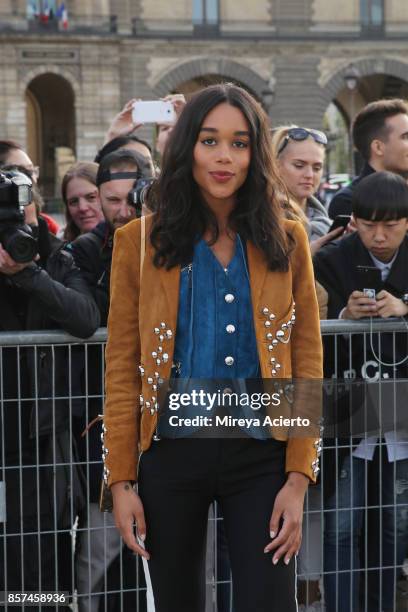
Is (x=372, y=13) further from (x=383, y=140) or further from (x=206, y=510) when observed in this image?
(x=206, y=510)

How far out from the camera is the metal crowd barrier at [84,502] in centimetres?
345

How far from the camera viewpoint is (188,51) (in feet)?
130

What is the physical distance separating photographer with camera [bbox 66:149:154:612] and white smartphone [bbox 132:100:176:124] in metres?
1.13

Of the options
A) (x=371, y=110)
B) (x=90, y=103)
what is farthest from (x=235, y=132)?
(x=90, y=103)

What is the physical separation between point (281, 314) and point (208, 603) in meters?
1.46

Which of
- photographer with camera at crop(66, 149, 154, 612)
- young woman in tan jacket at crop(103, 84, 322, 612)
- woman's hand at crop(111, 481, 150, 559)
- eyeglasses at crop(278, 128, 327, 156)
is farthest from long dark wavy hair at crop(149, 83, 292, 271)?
eyeglasses at crop(278, 128, 327, 156)

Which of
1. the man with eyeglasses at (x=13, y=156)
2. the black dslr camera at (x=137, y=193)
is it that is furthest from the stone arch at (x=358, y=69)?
the black dslr camera at (x=137, y=193)

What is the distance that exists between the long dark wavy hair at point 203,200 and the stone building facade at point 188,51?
114ft

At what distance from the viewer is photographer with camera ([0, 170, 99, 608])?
338cm

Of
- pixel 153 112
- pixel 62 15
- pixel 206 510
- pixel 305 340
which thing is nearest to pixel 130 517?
pixel 206 510

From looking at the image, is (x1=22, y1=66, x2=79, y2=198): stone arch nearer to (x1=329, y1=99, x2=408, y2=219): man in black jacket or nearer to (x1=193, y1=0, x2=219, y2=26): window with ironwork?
(x1=193, y1=0, x2=219, y2=26): window with ironwork

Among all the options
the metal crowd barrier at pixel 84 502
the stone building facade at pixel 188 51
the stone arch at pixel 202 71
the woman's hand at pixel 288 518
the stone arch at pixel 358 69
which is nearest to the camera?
the woman's hand at pixel 288 518

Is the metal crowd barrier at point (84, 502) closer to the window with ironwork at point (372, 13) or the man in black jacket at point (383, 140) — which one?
the man in black jacket at point (383, 140)

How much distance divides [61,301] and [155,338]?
0.92 meters
